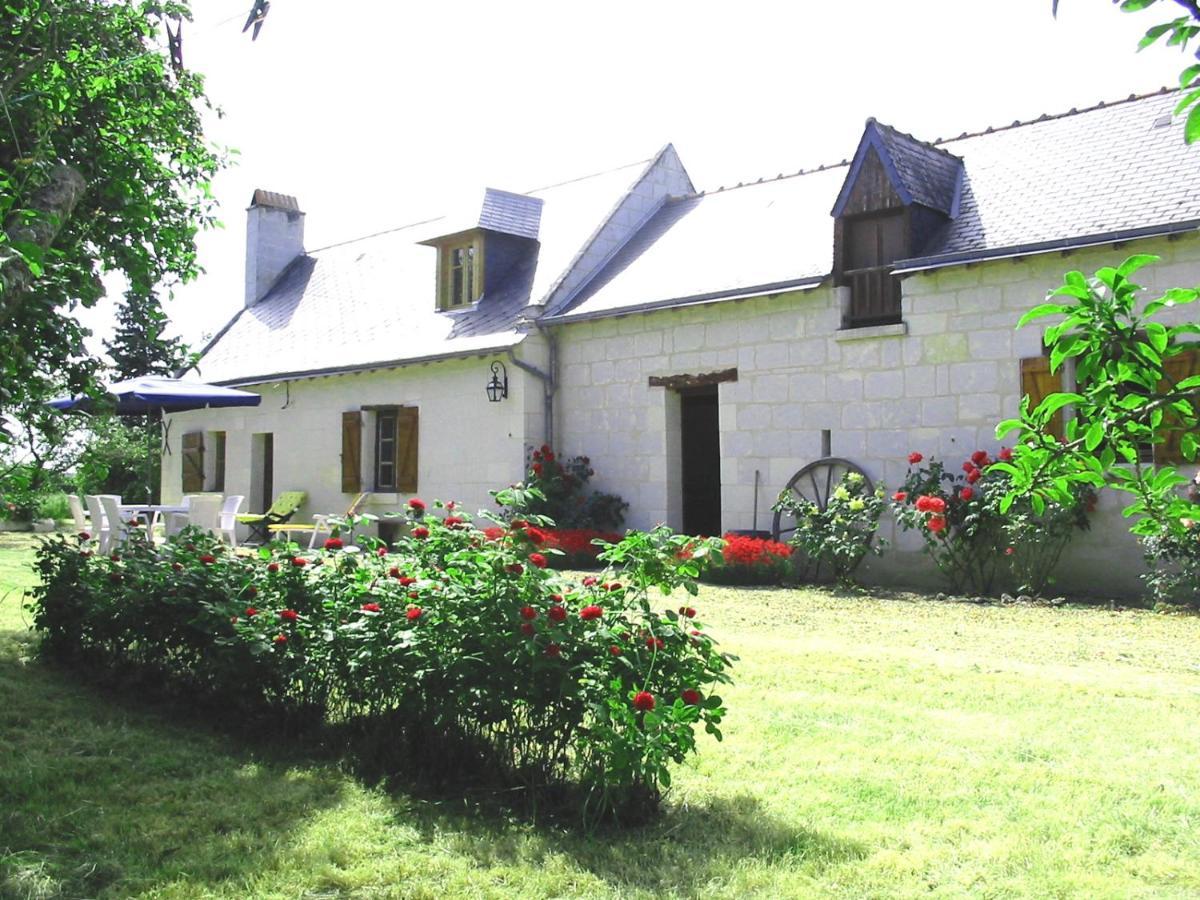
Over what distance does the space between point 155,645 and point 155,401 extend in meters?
8.37

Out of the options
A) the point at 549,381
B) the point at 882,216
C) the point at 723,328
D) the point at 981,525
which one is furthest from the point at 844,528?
the point at 549,381

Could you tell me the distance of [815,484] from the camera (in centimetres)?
1138

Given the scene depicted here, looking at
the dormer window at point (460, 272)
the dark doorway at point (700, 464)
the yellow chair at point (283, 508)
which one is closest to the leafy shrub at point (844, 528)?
the dark doorway at point (700, 464)

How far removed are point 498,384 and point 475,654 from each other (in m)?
10.6

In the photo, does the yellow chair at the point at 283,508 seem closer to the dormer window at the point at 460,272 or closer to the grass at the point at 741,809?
the dormer window at the point at 460,272

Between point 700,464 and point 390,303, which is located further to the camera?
point 390,303

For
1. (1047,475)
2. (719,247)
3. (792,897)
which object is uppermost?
(719,247)

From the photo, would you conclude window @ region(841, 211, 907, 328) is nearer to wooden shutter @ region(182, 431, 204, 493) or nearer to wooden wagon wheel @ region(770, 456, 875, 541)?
wooden wagon wheel @ region(770, 456, 875, 541)

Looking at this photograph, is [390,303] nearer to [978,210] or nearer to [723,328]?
[723,328]

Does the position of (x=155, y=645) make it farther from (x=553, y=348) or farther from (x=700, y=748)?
(x=553, y=348)

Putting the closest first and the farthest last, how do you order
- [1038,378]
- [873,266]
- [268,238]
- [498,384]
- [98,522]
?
[1038,378] → [873,266] → [98,522] → [498,384] → [268,238]

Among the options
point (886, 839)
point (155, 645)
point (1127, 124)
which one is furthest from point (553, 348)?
point (886, 839)

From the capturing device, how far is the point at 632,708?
3.39 meters

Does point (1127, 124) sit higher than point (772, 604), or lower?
higher
